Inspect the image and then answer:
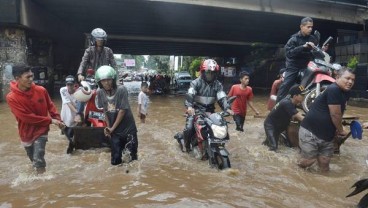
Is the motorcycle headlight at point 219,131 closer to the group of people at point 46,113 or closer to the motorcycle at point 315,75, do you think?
the group of people at point 46,113

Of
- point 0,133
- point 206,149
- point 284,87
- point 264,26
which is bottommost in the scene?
point 0,133

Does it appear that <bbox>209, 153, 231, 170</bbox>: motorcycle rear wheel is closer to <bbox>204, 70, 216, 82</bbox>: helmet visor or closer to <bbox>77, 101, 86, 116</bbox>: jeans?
<bbox>204, 70, 216, 82</bbox>: helmet visor

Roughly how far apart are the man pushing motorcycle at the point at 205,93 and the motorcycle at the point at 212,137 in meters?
0.13

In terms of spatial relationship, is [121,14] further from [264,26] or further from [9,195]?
[9,195]

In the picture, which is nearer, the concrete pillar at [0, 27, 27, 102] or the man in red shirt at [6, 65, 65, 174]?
the man in red shirt at [6, 65, 65, 174]

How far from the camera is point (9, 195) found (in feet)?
15.3

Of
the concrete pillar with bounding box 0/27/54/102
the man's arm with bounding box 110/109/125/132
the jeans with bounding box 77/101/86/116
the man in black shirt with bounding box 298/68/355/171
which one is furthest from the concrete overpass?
the man in black shirt with bounding box 298/68/355/171

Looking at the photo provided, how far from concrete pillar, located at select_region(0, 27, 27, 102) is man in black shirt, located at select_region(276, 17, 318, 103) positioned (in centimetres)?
1234

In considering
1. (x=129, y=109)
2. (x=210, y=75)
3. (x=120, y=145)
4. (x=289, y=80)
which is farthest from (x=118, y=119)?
(x=289, y=80)

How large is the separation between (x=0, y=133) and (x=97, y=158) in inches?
166

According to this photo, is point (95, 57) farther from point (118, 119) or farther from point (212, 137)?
point (212, 137)

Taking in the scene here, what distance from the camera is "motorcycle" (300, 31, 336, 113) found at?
6.77 metres

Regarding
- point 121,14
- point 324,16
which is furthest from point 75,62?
point 324,16

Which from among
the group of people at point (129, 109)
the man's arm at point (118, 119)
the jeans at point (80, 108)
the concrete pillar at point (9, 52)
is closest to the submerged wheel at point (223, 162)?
the group of people at point (129, 109)
